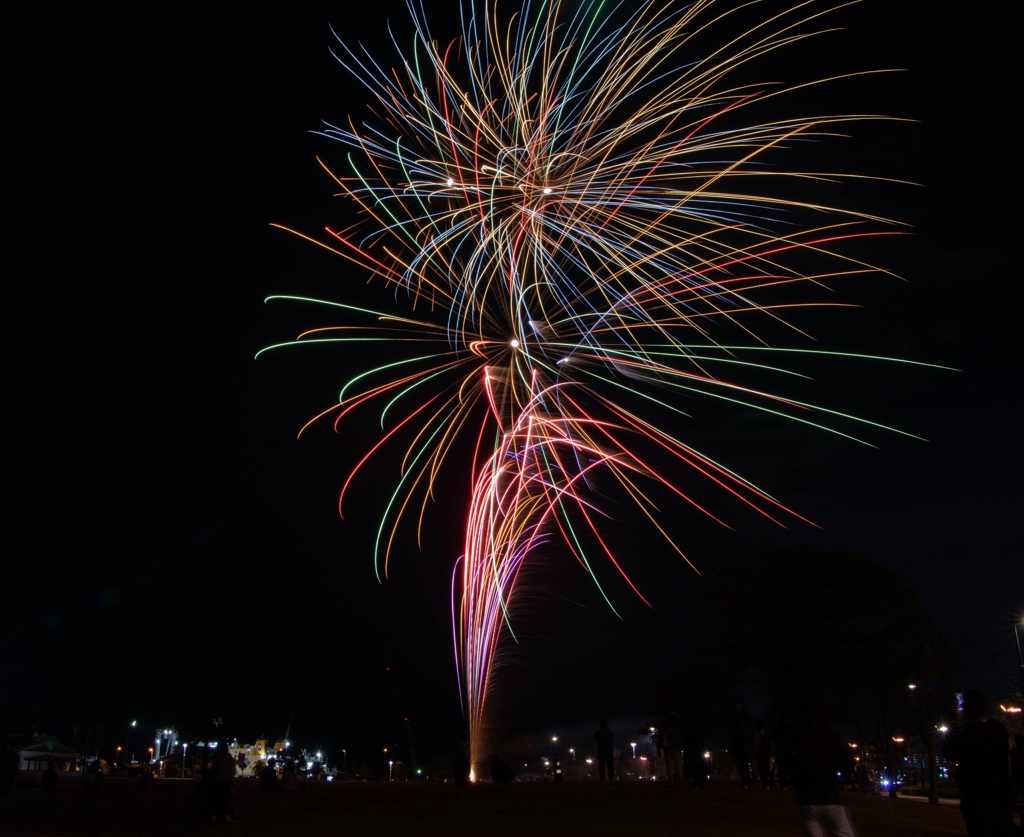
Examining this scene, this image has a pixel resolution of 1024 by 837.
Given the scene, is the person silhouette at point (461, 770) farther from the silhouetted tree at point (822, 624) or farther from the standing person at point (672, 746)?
the silhouetted tree at point (822, 624)

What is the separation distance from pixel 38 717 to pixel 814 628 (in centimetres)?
7490

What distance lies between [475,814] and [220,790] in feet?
12.4

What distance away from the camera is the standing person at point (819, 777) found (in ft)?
24.3

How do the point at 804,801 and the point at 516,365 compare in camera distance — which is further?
the point at 516,365

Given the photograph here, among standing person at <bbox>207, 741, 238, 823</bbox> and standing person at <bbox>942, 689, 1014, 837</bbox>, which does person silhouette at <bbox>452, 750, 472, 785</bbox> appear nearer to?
standing person at <bbox>207, 741, 238, 823</bbox>

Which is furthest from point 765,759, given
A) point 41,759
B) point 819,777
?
point 41,759

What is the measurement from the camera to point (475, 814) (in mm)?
14531

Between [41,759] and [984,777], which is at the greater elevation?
[41,759]

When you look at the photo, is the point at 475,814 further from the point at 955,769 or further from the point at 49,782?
the point at 49,782

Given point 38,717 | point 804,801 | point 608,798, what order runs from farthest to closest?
point 38,717, point 608,798, point 804,801

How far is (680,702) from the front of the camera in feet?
133

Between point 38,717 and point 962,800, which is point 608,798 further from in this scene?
point 38,717

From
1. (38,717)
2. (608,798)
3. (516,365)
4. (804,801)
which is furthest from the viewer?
(38,717)

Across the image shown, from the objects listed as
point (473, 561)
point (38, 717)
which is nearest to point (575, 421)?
point (473, 561)
